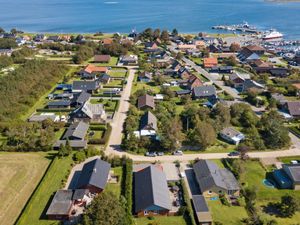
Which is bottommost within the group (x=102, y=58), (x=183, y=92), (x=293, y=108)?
(x=293, y=108)

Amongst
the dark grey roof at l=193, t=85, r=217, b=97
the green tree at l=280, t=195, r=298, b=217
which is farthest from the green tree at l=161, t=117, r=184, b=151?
the dark grey roof at l=193, t=85, r=217, b=97

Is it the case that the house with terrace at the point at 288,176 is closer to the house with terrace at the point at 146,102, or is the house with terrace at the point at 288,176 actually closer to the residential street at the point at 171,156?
the residential street at the point at 171,156

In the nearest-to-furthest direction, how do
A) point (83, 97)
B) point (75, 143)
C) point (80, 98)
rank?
point (75, 143)
point (80, 98)
point (83, 97)

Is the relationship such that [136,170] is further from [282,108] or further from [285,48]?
[285,48]

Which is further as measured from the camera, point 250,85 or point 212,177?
point 250,85

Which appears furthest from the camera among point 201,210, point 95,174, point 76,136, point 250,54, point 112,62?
point 112,62

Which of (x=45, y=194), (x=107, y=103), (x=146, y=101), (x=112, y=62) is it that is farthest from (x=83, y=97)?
(x=112, y=62)

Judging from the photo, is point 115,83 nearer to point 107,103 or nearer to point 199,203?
point 107,103

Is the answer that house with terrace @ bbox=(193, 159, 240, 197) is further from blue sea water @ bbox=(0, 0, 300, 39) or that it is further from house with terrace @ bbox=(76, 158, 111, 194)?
blue sea water @ bbox=(0, 0, 300, 39)
